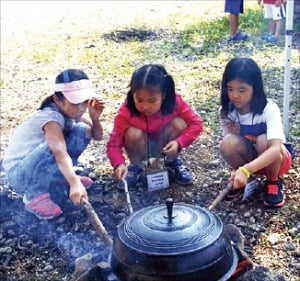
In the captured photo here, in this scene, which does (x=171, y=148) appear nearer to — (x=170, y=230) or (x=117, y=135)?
(x=117, y=135)

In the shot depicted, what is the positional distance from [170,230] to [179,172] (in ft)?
5.47

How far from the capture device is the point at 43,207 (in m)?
3.18

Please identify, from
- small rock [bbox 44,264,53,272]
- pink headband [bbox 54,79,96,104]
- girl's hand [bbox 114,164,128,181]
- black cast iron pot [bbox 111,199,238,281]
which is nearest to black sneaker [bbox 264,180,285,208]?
girl's hand [bbox 114,164,128,181]

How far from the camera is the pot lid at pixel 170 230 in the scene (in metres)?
1.87

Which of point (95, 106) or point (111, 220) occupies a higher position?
point (95, 106)

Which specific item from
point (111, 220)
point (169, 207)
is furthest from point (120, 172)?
point (169, 207)

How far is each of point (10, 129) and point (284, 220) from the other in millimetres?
2888

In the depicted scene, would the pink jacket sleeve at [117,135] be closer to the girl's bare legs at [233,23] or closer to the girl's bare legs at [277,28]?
the girl's bare legs at [233,23]

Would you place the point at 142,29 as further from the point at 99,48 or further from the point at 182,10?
the point at 182,10

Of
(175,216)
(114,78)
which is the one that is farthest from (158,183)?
(114,78)

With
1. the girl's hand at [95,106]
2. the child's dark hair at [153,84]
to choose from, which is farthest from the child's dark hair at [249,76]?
the girl's hand at [95,106]

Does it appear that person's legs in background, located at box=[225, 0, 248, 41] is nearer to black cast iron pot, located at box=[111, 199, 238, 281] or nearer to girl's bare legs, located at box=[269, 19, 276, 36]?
girl's bare legs, located at box=[269, 19, 276, 36]

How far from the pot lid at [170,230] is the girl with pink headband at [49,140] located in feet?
3.39

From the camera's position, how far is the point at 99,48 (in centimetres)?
768
